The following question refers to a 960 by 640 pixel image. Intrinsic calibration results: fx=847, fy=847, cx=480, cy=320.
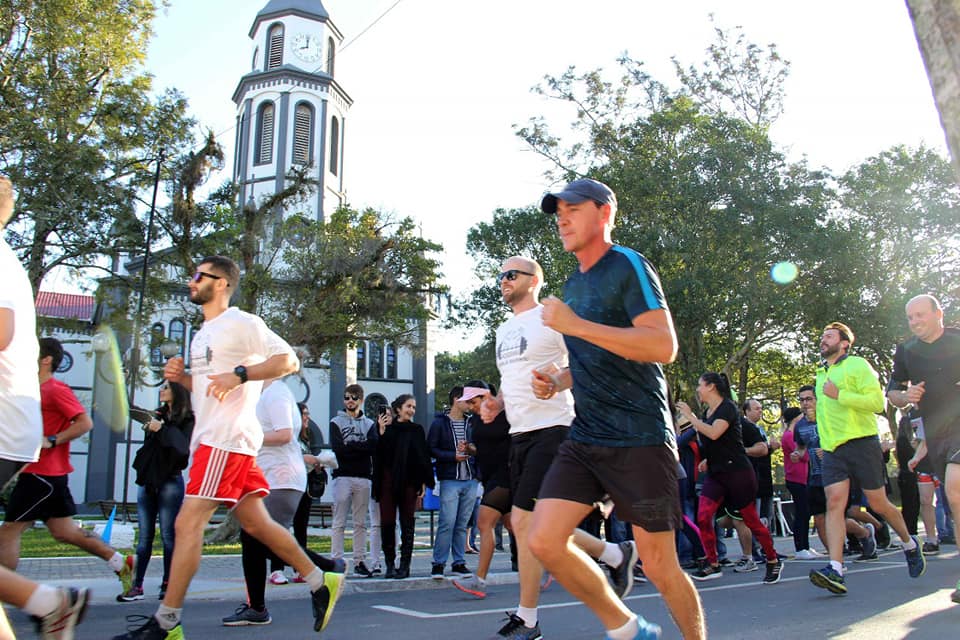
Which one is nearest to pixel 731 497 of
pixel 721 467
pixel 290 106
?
pixel 721 467

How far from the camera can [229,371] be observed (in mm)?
4652

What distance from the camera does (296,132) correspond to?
4812 centimetres

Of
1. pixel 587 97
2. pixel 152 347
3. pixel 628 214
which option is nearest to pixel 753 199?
pixel 628 214

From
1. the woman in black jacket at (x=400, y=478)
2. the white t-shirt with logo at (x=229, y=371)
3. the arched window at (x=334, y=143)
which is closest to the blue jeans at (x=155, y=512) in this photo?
the woman in black jacket at (x=400, y=478)

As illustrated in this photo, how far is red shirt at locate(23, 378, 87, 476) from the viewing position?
5.65m

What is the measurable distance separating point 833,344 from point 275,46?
161 feet

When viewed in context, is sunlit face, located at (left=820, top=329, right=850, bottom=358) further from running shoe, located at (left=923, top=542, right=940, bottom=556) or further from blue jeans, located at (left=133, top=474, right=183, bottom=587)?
blue jeans, located at (left=133, top=474, right=183, bottom=587)

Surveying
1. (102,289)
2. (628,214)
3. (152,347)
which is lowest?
(152,347)

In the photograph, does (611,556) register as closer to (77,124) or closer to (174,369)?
(174,369)

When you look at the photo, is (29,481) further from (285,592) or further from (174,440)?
(285,592)

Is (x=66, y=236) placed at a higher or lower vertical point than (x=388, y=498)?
higher

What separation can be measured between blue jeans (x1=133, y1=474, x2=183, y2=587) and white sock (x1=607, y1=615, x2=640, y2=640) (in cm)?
494

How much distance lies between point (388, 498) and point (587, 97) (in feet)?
75.3

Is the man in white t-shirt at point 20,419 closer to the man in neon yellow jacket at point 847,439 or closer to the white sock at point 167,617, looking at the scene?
the white sock at point 167,617
